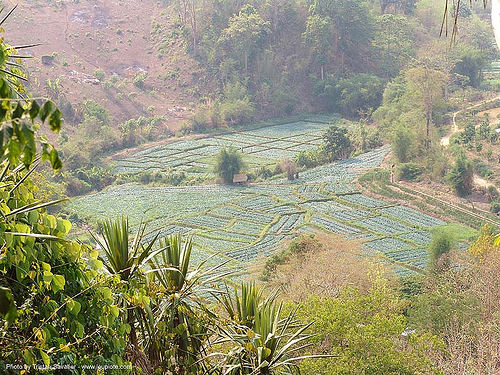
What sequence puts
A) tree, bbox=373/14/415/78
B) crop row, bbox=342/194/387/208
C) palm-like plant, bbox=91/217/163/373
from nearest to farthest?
palm-like plant, bbox=91/217/163/373 → crop row, bbox=342/194/387/208 → tree, bbox=373/14/415/78

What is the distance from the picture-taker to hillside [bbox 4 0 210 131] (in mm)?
32219

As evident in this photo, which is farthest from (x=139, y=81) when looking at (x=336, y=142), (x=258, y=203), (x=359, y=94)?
(x=258, y=203)

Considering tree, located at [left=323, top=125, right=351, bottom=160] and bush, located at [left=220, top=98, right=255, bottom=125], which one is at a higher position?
bush, located at [left=220, top=98, right=255, bottom=125]

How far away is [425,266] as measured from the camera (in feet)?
51.0

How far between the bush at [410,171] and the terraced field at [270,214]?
1.83 metres

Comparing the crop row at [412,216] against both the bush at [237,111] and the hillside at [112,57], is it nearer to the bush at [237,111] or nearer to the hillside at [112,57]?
the bush at [237,111]

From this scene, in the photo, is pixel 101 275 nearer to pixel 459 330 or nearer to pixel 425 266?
pixel 459 330

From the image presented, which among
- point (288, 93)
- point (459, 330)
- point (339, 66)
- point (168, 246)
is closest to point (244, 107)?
point (288, 93)

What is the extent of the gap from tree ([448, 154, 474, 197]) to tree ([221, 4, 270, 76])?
58.1 feet

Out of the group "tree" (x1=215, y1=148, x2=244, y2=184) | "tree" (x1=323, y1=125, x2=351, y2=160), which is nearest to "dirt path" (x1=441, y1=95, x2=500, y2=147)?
"tree" (x1=323, y1=125, x2=351, y2=160)

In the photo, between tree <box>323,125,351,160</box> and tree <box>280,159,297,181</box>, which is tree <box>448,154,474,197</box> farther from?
tree <box>323,125,351,160</box>

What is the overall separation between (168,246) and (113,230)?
1.49 feet

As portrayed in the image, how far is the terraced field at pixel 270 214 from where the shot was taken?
57.3 ft

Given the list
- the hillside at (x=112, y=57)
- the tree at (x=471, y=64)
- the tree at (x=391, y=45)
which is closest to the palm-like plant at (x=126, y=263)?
the hillside at (x=112, y=57)
